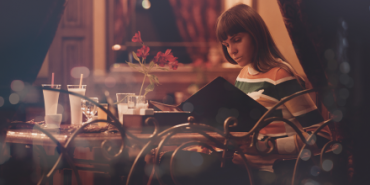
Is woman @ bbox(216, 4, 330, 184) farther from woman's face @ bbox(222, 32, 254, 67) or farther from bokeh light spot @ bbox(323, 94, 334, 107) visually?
bokeh light spot @ bbox(323, 94, 334, 107)

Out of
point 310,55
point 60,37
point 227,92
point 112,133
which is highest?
point 60,37

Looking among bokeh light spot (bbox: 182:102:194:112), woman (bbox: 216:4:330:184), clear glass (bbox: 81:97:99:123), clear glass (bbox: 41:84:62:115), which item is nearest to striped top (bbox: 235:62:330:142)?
woman (bbox: 216:4:330:184)

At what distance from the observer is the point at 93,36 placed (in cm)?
377

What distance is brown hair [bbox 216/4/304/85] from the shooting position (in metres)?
1.12

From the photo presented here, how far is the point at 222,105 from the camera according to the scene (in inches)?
28.6

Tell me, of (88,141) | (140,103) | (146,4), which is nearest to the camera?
(88,141)

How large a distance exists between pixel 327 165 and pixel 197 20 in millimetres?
3762

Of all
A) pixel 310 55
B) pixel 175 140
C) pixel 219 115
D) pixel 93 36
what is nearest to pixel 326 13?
pixel 310 55

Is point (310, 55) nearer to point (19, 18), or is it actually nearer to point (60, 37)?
point (19, 18)

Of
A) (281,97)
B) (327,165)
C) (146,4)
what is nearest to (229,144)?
(327,165)

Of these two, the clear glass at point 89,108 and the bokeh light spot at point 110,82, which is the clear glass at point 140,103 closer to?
the clear glass at point 89,108

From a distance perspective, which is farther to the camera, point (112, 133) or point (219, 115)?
point (112, 133)

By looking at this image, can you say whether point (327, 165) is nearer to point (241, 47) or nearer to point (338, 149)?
point (338, 149)

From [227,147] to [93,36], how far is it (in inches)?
142
